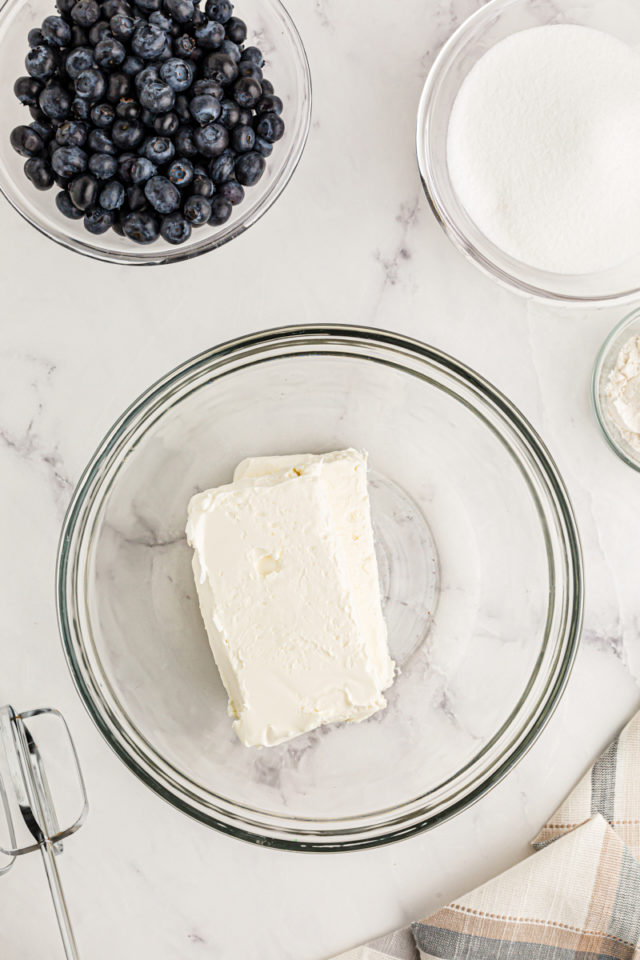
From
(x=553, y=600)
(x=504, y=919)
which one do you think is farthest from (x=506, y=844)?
(x=553, y=600)

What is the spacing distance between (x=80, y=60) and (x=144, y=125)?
3.8 inches

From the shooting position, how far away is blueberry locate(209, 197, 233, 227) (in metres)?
0.91

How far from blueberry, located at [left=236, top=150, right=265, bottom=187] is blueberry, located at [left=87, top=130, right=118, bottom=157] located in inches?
5.8

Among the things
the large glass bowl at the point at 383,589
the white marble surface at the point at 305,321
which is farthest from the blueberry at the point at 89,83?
the large glass bowl at the point at 383,589

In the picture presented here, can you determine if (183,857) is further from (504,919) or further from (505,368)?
(505,368)

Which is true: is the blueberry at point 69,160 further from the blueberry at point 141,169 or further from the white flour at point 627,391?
the white flour at point 627,391

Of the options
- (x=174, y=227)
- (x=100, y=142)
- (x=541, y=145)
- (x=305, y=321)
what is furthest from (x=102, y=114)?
(x=541, y=145)

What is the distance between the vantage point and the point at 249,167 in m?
0.90

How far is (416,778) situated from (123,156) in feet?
2.88

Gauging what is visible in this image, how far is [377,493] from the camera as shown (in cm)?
103

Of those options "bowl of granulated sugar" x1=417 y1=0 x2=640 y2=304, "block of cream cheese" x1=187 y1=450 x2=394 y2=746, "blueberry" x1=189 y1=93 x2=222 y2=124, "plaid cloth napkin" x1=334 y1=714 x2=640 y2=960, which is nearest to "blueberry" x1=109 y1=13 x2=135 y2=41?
"blueberry" x1=189 y1=93 x2=222 y2=124

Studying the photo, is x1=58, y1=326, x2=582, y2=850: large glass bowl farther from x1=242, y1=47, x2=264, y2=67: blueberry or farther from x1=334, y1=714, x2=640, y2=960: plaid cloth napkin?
x1=242, y1=47, x2=264, y2=67: blueberry

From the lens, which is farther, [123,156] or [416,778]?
[416,778]

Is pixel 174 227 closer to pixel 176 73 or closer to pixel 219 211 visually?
pixel 219 211
